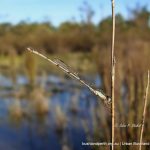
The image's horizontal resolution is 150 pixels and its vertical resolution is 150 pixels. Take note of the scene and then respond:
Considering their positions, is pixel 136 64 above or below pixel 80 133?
above

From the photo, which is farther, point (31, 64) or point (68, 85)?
point (68, 85)

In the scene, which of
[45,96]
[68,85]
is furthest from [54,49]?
[45,96]

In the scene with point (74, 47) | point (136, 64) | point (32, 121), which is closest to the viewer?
point (136, 64)

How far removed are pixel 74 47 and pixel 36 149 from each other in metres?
14.8

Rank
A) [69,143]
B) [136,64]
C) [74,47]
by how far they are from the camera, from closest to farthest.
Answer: [69,143], [136,64], [74,47]

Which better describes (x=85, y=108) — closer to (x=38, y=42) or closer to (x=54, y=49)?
(x=54, y=49)

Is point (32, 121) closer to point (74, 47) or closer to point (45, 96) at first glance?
point (45, 96)

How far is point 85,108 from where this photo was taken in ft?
26.3

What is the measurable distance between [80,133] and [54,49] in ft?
48.3

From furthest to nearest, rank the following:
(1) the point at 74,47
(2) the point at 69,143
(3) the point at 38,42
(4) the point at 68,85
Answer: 1. (3) the point at 38,42
2. (1) the point at 74,47
3. (4) the point at 68,85
4. (2) the point at 69,143

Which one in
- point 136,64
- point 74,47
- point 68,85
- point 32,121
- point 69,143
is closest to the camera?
point 69,143

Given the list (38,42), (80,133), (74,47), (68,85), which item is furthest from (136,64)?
(38,42)

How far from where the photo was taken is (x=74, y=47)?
20531 mm

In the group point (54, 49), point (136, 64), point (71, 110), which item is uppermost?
point (54, 49)
